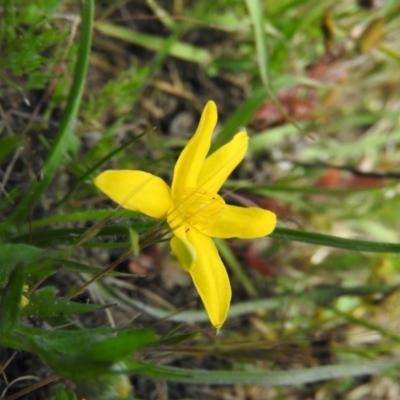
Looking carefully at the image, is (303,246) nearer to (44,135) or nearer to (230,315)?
(230,315)

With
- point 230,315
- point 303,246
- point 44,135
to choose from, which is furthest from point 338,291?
point 44,135

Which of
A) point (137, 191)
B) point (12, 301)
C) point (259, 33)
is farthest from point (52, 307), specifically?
point (259, 33)

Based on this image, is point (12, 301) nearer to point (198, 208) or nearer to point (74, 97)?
point (198, 208)

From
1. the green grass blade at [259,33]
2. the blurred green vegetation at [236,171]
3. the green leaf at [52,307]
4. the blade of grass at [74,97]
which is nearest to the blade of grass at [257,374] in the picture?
the blurred green vegetation at [236,171]

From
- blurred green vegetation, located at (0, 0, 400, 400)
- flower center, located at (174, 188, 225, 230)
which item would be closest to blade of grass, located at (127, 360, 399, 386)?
blurred green vegetation, located at (0, 0, 400, 400)

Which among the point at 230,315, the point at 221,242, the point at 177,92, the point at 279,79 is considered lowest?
the point at 230,315

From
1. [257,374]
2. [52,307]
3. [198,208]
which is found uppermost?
[198,208]
